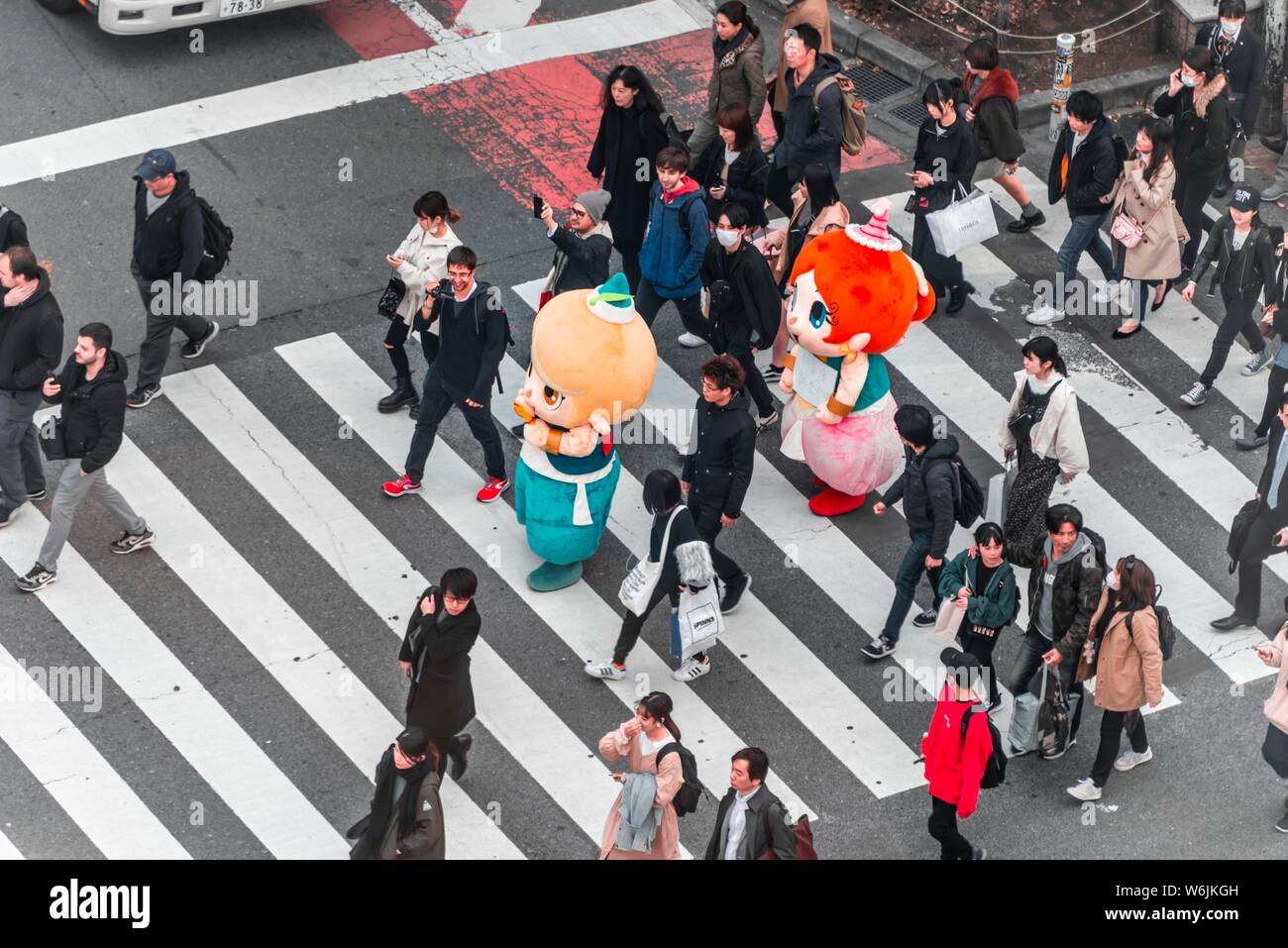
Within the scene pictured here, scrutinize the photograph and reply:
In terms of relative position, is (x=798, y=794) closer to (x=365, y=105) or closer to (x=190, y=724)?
(x=190, y=724)

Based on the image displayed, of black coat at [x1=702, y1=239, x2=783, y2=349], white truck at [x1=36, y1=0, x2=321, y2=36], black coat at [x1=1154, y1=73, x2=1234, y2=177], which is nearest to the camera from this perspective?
black coat at [x1=702, y1=239, x2=783, y2=349]

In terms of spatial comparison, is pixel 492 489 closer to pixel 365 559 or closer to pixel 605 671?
pixel 365 559

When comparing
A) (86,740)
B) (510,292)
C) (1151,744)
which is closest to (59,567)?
(86,740)

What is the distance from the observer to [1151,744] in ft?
41.8

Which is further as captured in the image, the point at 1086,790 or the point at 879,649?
the point at 879,649

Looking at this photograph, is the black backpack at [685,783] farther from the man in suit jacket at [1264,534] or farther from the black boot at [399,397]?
the black boot at [399,397]

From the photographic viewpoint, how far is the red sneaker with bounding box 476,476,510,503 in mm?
14266

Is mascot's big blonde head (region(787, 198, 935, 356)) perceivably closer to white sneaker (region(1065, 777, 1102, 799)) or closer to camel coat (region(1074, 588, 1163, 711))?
camel coat (region(1074, 588, 1163, 711))

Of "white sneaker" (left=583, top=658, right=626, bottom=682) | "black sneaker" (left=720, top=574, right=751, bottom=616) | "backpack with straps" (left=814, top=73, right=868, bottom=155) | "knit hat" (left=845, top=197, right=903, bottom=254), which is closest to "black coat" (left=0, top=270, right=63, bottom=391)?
"white sneaker" (left=583, top=658, right=626, bottom=682)

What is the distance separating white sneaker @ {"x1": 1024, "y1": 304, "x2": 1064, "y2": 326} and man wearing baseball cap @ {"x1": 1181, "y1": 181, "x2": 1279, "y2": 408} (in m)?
1.19

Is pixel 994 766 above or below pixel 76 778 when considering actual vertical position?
above

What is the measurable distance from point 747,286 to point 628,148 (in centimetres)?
182

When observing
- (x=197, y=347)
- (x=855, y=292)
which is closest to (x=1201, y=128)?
(x=855, y=292)

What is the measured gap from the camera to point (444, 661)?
38.5ft
